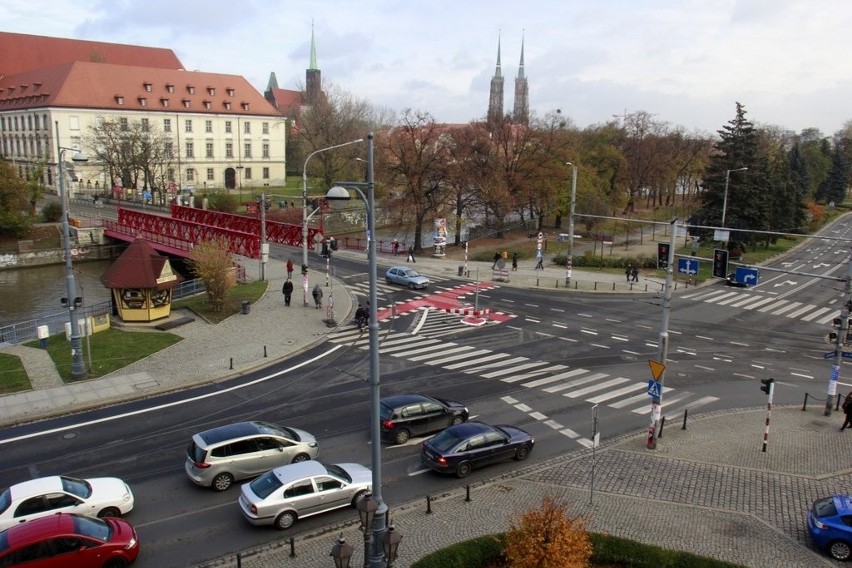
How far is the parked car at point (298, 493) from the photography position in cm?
1472

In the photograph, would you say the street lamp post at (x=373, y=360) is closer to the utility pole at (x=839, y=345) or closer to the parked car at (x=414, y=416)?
the parked car at (x=414, y=416)

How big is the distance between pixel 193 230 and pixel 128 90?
1935 inches

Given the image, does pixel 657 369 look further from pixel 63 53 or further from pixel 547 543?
pixel 63 53

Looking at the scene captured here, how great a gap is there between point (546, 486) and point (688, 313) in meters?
26.3

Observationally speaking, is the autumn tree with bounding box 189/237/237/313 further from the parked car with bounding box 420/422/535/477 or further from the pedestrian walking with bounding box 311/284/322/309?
the parked car with bounding box 420/422/535/477

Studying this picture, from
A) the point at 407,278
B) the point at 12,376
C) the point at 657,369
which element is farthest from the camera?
the point at 407,278

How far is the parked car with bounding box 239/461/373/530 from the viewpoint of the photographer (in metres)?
14.7

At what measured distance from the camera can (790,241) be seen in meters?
74.6

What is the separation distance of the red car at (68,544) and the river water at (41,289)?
99.4 feet

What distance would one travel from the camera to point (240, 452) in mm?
16953

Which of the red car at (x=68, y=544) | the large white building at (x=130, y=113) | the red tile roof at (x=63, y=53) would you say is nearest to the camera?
the red car at (x=68, y=544)

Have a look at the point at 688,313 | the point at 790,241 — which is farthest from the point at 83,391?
the point at 790,241

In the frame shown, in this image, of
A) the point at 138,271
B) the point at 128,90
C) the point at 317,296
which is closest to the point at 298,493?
the point at 138,271

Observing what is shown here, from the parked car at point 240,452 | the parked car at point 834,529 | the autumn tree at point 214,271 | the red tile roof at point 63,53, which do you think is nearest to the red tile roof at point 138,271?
the autumn tree at point 214,271
